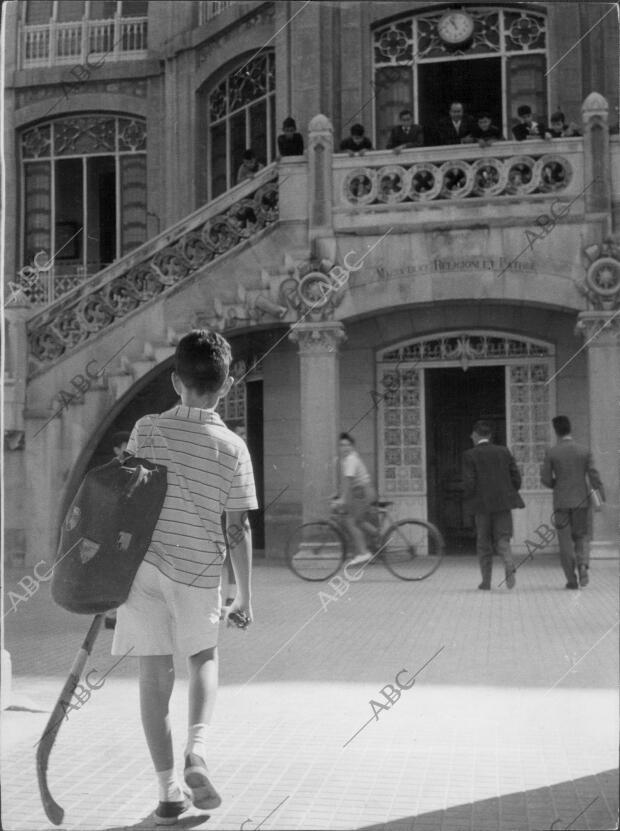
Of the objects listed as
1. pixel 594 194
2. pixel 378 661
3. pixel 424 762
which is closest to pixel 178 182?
pixel 594 194

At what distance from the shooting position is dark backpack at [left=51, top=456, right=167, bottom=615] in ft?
12.6

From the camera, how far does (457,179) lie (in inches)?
516

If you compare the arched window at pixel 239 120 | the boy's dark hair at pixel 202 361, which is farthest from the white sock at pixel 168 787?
the arched window at pixel 239 120

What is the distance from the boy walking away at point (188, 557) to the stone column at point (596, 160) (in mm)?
9482

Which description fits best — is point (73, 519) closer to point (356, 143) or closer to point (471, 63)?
point (356, 143)

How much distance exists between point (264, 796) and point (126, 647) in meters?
0.94

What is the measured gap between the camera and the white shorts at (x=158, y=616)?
3.95 metres

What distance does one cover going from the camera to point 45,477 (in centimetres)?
1290

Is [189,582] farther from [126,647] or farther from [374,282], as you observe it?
[374,282]

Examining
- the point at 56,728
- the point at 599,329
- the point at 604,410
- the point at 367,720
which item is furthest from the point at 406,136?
the point at 56,728

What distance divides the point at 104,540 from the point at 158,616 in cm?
37

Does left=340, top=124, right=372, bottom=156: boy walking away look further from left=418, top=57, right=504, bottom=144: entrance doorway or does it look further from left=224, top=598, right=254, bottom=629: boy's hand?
left=224, top=598, right=254, bottom=629: boy's hand

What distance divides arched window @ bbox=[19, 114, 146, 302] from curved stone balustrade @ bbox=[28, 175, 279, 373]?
5.89 m

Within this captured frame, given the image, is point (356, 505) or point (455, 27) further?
point (455, 27)
